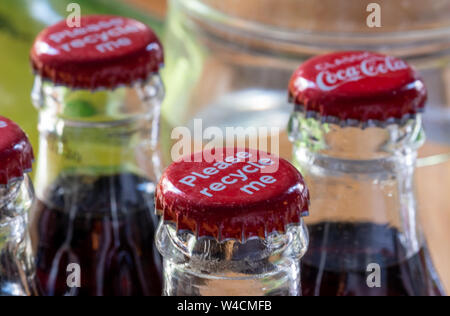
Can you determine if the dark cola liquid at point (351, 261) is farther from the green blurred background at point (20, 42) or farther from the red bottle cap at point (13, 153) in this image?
the green blurred background at point (20, 42)

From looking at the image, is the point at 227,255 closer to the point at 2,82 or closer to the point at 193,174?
the point at 193,174

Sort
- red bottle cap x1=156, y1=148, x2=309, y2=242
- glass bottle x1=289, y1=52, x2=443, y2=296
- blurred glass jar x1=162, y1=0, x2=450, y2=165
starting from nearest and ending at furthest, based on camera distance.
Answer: red bottle cap x1=156, y1=148, x2=309, y2=242, glass bottle x1=289, y1=52, x2=443, y2=296, blurred glass jar x1=162, y1=0, x2=450, y2=165

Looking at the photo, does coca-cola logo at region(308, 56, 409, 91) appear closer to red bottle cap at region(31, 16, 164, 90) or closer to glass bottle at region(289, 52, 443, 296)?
glass bottle at region(289, 52, 443, 296)

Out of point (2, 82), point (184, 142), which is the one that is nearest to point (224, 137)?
point (184, 142)

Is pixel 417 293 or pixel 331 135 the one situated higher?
pixel 331 135

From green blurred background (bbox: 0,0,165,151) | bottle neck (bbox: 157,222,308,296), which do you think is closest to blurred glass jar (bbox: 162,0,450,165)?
green blurred background (bbox: 0,0,165,151)

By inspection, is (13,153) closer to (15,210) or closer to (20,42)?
(15,210)
